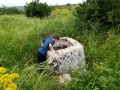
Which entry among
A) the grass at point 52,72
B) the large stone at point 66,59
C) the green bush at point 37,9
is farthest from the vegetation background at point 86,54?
the green bush at point 37,9

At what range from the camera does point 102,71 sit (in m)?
5.08

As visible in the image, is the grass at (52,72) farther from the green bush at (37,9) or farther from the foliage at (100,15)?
the green bush at (37,9)

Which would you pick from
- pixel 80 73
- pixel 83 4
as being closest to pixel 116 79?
pixel 80 73

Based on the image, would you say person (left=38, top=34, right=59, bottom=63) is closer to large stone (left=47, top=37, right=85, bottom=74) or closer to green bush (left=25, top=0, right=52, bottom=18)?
large stone (left=47, top=37, right=85, bottom=74)

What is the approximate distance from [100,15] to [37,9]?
30.0 feet

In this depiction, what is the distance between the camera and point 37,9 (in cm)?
1638

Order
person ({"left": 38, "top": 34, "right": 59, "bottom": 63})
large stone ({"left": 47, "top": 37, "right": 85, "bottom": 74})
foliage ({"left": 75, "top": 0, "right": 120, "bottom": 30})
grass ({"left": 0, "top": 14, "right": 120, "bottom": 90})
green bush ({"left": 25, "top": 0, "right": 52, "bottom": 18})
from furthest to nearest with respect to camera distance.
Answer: green bush ({"left": 25, "top": 0, "right": 52, "bottom": 18}), foliage ({"left": 75, "top": 0, "right": 120, "bottom": 30}), person ({"left": 38, "top": 34, "right": 59, "bottom": 63}), large stone ({"left": 47, "top": 37, "right": 85, "bottom": 74}), grass ({"left": 0, "top": 14, "right": 120, "bottom": 90})

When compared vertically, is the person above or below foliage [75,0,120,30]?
below

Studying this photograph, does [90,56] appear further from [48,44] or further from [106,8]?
[106,8]

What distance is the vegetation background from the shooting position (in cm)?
483

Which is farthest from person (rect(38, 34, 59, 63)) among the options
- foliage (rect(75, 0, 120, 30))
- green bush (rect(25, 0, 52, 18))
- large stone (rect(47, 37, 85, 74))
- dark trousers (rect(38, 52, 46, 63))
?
green bush (rect(25, 0, 52, 18))

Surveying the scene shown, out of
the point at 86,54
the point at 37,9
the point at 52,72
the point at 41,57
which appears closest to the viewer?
the point at 52,72

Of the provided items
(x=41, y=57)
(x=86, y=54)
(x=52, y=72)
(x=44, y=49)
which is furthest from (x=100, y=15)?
(x=52, y=72)

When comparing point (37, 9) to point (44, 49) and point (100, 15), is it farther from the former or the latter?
point (44, 49)
